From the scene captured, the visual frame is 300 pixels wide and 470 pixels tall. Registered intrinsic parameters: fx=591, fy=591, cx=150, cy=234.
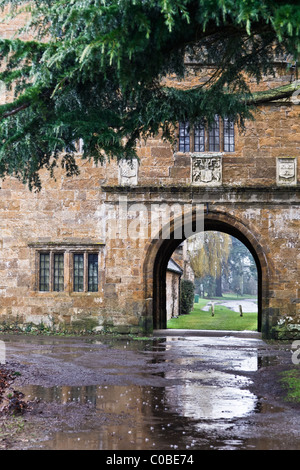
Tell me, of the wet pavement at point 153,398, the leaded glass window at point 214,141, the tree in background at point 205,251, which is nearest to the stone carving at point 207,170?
the leaded glass window at point 214,141

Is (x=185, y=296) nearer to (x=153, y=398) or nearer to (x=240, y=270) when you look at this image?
(x=153, y=398)

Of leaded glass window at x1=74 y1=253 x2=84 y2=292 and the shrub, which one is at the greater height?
leaded glass window at x1=74 y1=253 x2=84 y2=292

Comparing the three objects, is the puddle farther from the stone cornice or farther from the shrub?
the shrub

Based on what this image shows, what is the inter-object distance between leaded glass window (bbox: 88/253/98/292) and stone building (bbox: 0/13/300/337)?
0.03 metres

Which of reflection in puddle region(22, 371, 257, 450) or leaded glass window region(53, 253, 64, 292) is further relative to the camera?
leaded glass window region(53, 253, 64, 292)

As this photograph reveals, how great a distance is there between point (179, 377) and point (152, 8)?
5.65m

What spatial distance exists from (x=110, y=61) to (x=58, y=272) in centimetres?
1240

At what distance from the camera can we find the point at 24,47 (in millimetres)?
6668

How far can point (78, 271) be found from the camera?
17.6 meters

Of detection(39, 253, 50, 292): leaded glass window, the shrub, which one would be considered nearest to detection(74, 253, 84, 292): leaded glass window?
detection(39, 253, 50, 292): leaded glass window

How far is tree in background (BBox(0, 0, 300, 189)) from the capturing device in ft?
19.8

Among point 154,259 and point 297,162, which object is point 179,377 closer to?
point 154,259

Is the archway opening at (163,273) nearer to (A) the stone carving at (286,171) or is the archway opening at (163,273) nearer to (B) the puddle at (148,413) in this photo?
(A) the stone carving at (286,171)
